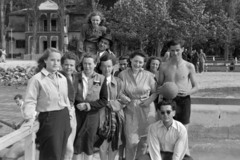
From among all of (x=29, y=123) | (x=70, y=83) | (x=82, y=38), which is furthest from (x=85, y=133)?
(x=82, y=38)

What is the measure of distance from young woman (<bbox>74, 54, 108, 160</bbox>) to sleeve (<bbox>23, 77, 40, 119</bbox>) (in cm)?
79

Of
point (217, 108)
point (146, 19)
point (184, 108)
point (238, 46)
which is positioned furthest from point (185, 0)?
point (184, 108)

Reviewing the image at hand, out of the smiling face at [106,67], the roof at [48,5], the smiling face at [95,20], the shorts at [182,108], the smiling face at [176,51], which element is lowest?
the shorts at [182,108]

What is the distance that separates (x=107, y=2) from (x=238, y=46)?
56.1 feet

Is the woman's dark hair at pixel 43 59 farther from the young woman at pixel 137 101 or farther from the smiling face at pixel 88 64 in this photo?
the young woman at pixel 137 101

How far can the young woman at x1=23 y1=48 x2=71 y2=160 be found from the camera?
3.72 metres

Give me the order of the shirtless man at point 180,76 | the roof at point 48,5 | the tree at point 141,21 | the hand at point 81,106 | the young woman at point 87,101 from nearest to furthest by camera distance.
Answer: the hand at point 81,106, the young woman at point 87,101, the shirtless man at point 180,76, the tree at point 141,21, the roof at point 48,5

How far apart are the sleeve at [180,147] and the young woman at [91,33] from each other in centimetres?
211

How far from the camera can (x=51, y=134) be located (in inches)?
148

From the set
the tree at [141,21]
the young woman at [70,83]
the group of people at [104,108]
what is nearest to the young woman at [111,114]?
the group of people at [104,108]

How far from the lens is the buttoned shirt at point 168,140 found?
4.23m

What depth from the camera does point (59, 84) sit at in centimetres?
385

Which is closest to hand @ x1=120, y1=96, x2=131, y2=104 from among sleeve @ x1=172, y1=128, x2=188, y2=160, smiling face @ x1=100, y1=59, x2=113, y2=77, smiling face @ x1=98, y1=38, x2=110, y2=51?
smiling face @ x1=100, y1=59, x2=113, y2=77

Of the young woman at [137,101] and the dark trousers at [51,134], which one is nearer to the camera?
the dark trousers at [51,134]
